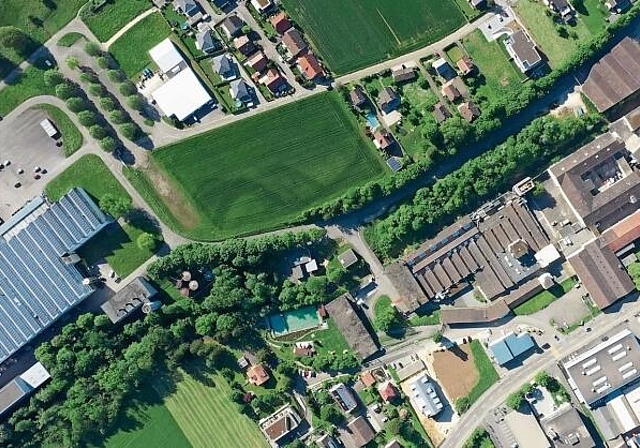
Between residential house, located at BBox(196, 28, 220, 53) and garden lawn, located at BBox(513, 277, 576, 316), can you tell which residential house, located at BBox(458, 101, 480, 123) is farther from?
residential house, located at BBox(196, 28, 220, 53)

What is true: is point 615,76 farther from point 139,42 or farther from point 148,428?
point 148,428

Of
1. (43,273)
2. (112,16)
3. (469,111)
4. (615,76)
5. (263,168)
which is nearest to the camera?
(615,76)

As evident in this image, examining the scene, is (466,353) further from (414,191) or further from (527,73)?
(527,73)

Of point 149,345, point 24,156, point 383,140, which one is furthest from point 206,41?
point 149,345

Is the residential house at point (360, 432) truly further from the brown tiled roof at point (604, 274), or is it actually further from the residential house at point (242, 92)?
the residential house at point (242, 92)

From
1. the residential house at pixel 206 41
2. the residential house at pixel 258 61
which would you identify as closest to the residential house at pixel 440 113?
the residential house at pixel 258 61

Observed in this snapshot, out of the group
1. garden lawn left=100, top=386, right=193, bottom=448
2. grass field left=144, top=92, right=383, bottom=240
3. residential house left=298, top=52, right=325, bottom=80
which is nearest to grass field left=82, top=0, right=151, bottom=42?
grass field left=144, top=92, right=383, bottom=240
